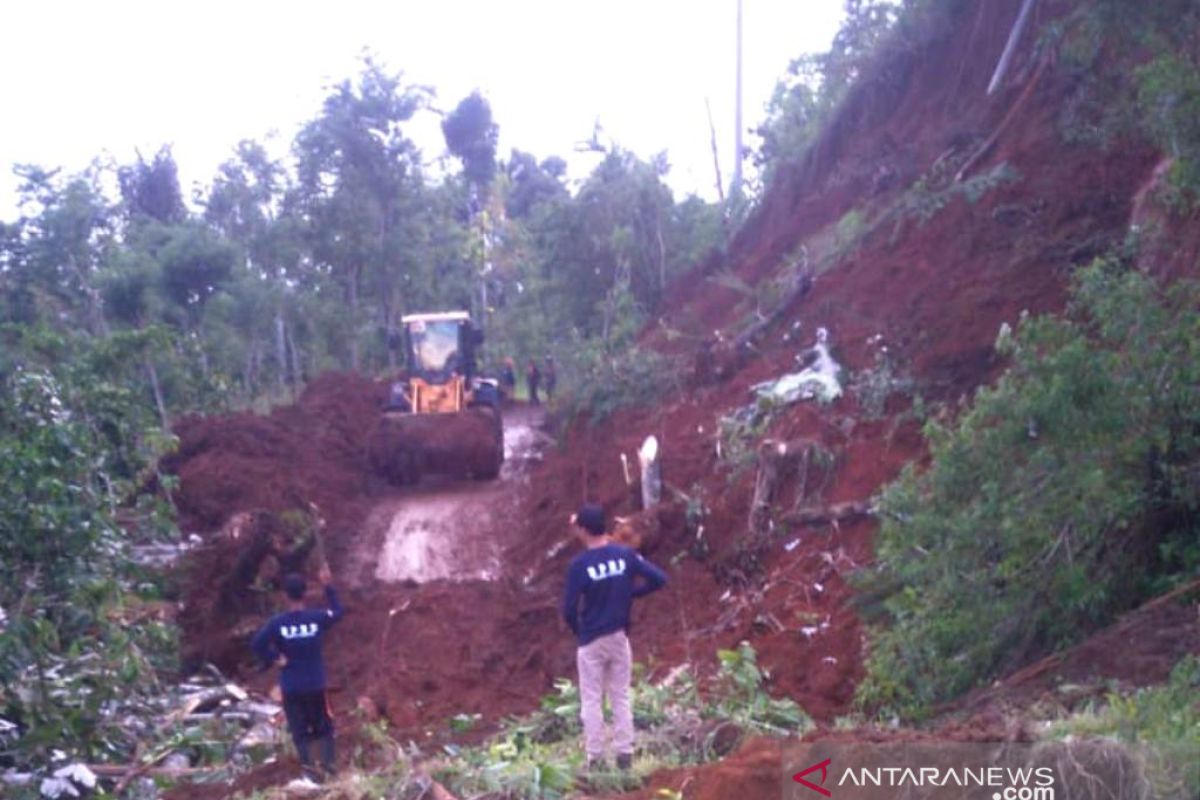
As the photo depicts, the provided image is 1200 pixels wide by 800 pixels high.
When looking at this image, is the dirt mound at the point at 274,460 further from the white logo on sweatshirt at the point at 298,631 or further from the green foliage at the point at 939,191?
the white logo on sweatshirt at the point at 298,631

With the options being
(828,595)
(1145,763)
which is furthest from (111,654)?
(1145,763)

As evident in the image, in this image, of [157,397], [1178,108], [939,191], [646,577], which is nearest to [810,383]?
[939,191]

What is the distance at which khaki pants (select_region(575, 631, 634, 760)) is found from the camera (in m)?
7.94

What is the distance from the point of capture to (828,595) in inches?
505

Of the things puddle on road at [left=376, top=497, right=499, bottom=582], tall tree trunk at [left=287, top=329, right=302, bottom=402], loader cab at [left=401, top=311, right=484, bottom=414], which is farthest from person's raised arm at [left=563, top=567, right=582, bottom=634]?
tall tree trunk at [left=287, top=329, right=302, bottom=402]

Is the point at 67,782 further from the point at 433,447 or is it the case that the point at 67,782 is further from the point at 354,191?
the point at 354,191

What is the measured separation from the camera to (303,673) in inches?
378

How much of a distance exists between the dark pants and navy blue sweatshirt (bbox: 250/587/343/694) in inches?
2.9

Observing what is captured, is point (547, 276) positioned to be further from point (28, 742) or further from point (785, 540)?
point (28, 742)

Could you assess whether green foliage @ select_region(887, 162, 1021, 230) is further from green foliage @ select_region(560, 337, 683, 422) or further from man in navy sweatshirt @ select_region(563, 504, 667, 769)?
man in navy sweatshirt @ select_region(563, 504, 667, 769)

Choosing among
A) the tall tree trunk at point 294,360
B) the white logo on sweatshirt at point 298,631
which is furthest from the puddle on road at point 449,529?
the tall tree trunk at point 294,360

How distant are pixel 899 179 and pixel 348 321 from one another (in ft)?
71.0

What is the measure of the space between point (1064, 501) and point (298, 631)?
501cm

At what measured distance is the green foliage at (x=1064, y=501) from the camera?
9.11m
